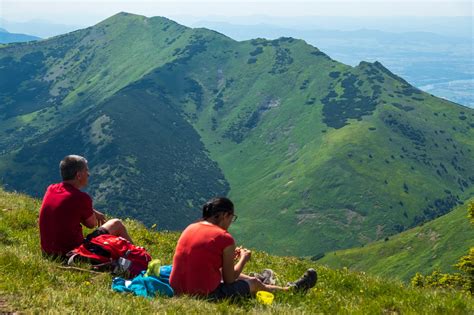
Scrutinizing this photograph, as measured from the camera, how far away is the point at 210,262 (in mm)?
10594

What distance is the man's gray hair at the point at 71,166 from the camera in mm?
12102

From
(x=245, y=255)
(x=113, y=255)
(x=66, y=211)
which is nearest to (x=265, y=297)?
(x=245, y=255)

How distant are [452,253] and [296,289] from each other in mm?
188855

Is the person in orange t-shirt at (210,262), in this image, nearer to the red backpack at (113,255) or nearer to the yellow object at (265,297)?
the yellow object at (265,297)

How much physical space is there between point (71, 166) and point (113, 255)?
253cm

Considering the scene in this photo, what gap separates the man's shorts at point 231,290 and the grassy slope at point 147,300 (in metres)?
0.41

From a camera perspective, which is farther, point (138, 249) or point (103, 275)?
point (138, 249)

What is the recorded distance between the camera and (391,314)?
1009 cm

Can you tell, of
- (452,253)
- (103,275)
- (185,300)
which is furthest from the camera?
(452,253)

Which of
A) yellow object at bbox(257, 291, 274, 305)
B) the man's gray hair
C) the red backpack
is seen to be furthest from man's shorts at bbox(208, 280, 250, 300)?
the man's gray hair

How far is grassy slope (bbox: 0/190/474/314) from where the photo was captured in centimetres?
826

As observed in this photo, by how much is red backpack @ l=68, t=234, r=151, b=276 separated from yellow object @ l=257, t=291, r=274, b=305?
3.18 meters

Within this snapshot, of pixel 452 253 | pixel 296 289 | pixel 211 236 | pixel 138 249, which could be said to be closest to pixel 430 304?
pixel 296 289

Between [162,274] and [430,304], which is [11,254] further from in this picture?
[430,304]
